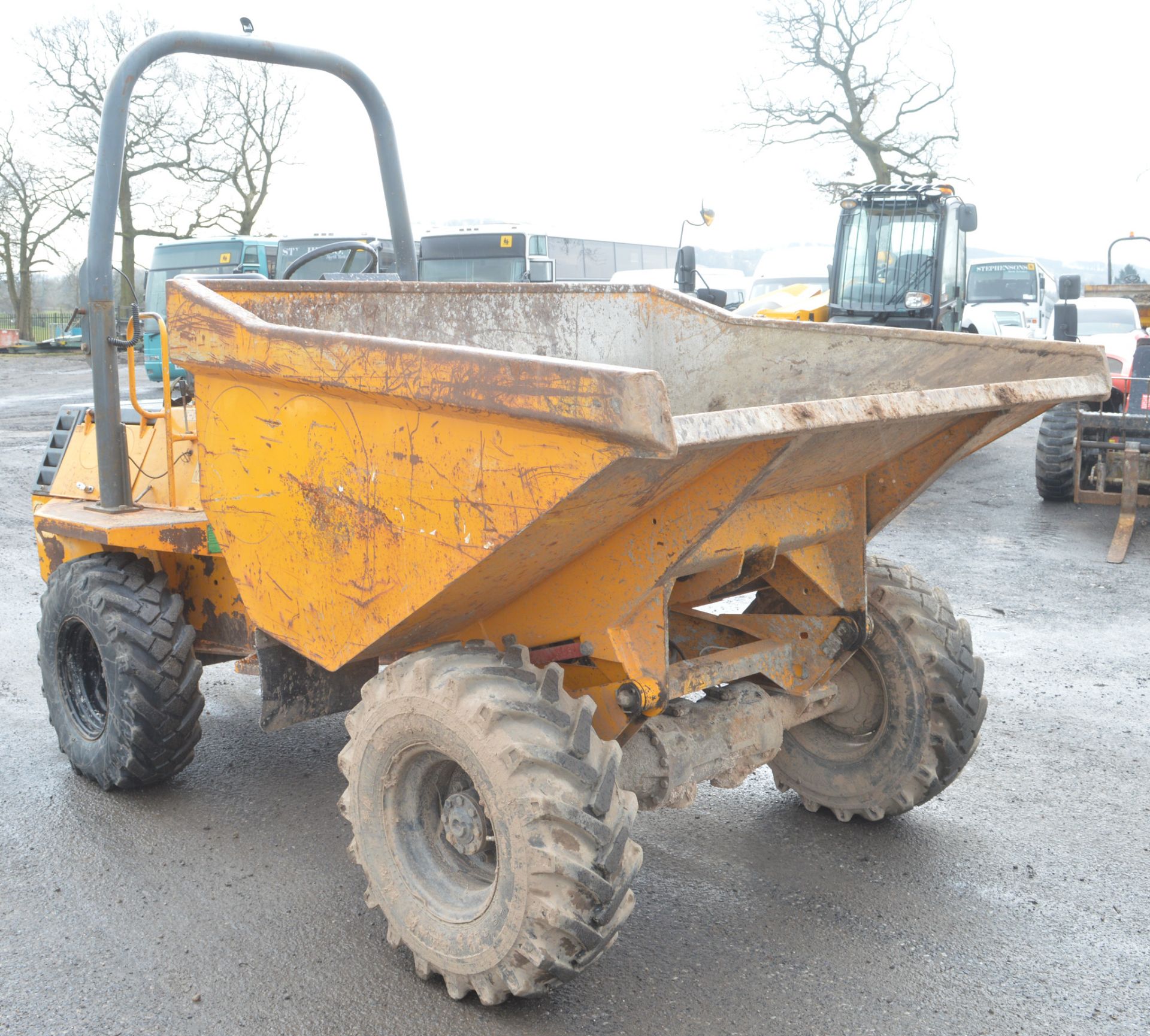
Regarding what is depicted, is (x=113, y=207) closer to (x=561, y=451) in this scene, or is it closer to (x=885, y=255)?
(x=561, y=451)

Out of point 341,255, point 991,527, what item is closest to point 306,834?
point 991,527

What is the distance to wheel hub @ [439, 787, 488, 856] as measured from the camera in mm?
2787

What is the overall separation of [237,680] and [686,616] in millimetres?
2676

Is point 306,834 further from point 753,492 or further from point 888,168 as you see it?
point 888,168

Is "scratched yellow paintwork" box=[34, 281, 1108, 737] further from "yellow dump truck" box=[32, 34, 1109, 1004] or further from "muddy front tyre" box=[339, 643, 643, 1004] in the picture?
"muddy front tyre" box=[339, 643, 643, 1004]

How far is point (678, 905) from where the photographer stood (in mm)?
3316

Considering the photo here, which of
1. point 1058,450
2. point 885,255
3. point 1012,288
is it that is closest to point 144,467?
point 1058,450

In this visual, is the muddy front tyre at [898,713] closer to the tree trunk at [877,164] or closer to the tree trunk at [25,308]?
the tree trunk at [877,164]

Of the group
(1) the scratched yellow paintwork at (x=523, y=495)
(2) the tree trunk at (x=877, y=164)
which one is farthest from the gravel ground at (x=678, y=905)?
(2) the tree trunk at (x=877, y=164)

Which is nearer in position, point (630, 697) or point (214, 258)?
point (630, 697)

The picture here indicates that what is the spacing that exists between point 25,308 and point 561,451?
32770 millimetres

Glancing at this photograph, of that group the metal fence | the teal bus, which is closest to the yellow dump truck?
the teal bus

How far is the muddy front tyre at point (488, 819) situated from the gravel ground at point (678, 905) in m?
0.22

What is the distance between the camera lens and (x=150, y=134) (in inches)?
1074
